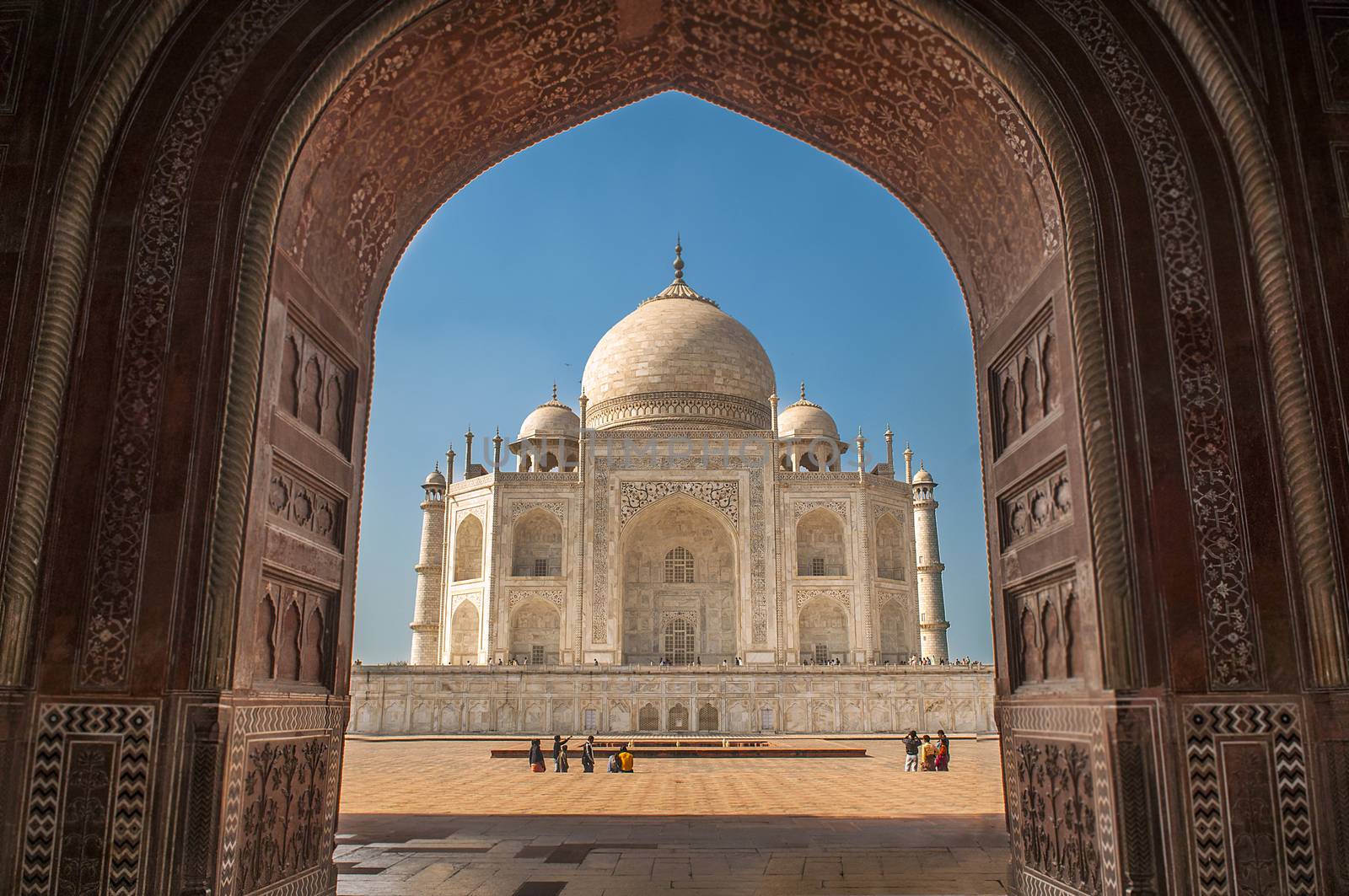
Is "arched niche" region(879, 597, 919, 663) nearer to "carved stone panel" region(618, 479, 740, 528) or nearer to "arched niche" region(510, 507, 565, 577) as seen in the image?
"carved stone panel" region(618, 479, 740, 528)

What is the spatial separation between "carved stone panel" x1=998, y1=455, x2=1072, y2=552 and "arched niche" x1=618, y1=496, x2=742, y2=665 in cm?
2568

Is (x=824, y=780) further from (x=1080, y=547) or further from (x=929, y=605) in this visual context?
(x=929, y=605)

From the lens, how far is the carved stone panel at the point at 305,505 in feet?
16.9

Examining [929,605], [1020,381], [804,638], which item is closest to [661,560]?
[804,638]

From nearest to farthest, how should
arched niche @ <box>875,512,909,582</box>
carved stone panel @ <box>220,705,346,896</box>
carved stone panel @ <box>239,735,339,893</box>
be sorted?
carved stone panel @ <box>220,705,346,896</box>
carved stone panel @ <box>239,735,339,893</box>
arched niche @ <box>875,512,909,582</box>

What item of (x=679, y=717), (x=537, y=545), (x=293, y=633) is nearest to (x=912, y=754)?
(x=679, y=717)

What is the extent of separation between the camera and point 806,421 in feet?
121

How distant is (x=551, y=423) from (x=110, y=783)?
103ft

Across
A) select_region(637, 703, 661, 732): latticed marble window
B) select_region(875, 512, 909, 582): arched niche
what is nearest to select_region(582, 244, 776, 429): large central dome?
select_region(875, 512, 909, 582): arched niche

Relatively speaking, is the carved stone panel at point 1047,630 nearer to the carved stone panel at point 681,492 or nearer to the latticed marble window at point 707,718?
the latticed marble window at point 707,718

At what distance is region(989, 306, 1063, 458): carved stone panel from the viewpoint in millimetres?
5320

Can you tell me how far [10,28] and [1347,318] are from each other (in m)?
6.61

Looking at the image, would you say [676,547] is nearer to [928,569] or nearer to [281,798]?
[928,569]

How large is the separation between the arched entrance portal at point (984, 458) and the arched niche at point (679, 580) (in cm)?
2592
